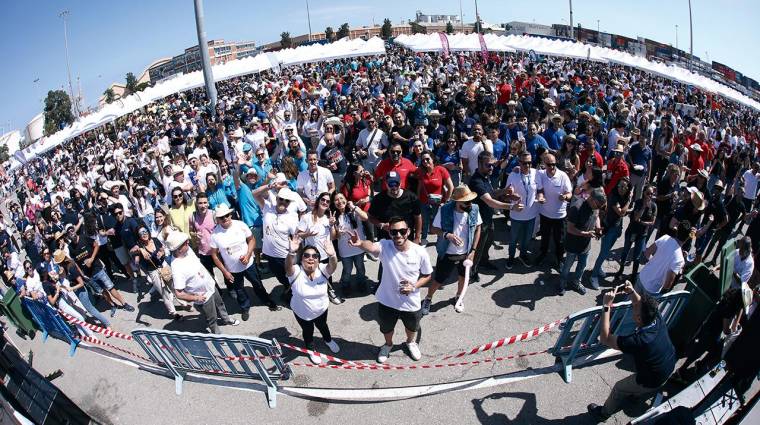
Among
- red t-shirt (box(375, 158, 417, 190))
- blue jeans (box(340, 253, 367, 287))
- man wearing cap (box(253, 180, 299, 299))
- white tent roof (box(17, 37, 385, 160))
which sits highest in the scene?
white tent roof (box(17, 37, 385, 160))

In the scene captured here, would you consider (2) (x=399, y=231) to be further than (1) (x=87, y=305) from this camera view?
No

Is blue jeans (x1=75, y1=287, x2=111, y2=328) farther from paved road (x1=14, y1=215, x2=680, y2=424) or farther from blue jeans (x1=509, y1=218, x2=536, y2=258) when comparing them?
blue jeans (x1=509, y1=218, x2=536, y2=258)

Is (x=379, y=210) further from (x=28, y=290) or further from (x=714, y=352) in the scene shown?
(x=28, y=290)

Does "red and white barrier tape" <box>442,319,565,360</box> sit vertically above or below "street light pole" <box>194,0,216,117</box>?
below

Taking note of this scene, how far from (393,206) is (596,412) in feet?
10.2

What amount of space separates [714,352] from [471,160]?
177 inches

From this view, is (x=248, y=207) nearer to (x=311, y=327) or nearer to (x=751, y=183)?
(x=311, y=327)

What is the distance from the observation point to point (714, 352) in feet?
13.2

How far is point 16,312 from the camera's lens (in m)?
6.30

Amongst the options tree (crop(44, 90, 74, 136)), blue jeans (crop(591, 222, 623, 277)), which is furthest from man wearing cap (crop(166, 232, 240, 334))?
tree (crop(44, 90, 74, 136))

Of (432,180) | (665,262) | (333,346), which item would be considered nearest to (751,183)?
(665,262)

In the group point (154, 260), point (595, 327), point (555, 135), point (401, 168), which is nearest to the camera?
point (595, 327)

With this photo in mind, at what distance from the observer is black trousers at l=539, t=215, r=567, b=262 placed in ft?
20.0

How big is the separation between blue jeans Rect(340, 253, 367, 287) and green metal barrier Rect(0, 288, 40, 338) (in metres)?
5.10
